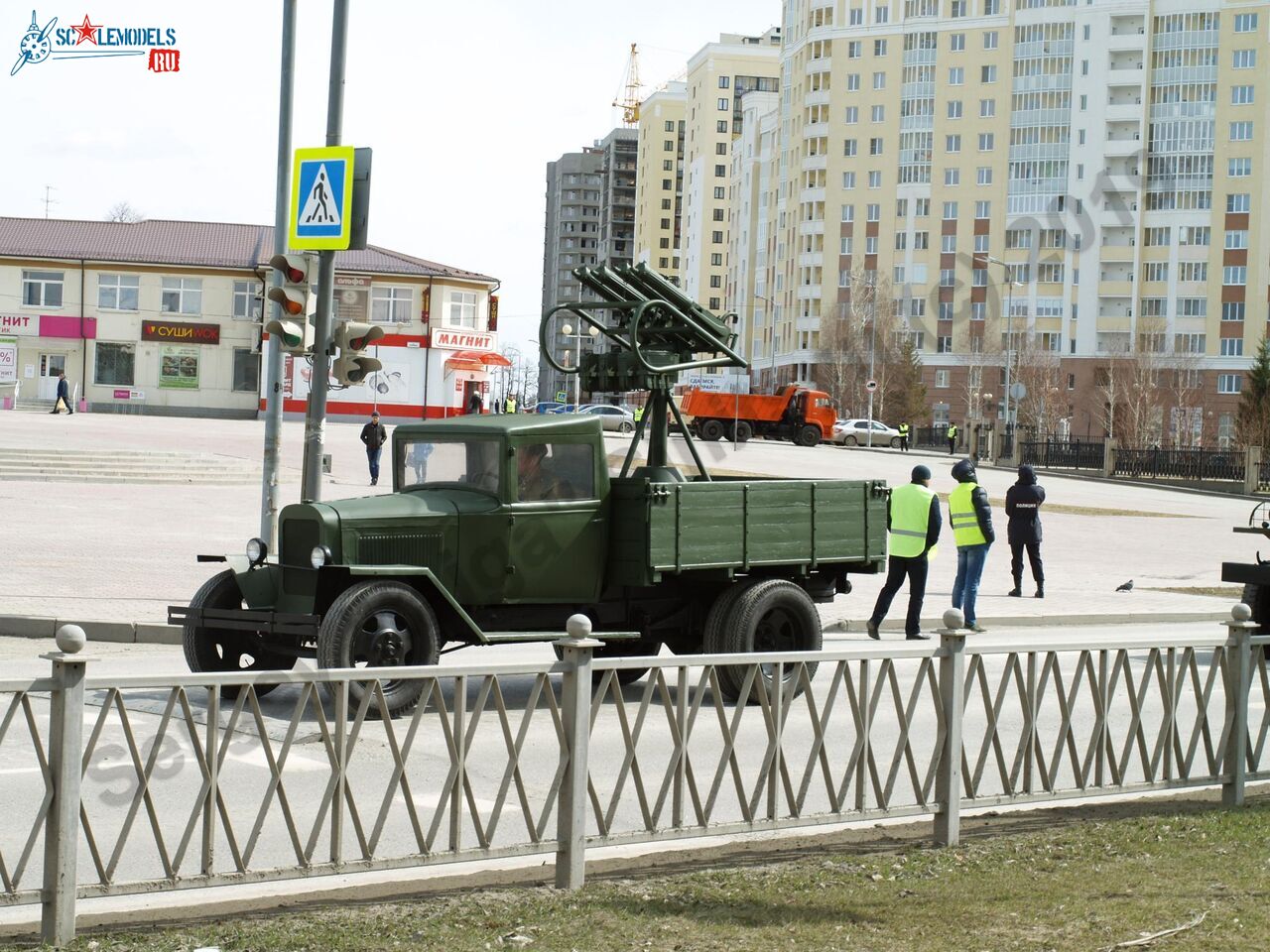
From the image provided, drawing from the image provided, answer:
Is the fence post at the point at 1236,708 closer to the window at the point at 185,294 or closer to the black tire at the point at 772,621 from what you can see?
the black tire at the point at 772,621

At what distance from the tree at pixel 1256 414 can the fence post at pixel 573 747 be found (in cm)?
5375

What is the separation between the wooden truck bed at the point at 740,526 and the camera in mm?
11297

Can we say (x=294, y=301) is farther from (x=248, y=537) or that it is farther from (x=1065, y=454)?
(x=1065, y=454)

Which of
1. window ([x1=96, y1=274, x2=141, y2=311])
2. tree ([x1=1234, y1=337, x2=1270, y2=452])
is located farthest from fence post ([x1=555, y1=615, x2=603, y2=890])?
window ([x1=96, y1=274, x2=141, y2=311])

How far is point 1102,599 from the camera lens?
20.5 m

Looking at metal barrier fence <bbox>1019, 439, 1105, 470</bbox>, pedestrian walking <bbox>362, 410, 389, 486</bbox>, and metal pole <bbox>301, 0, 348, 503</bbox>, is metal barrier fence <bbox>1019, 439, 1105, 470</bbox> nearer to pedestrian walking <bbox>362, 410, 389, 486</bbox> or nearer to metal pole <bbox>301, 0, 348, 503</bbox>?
pedestrian walking <bbox>362, 410, 389, 486</bbox>

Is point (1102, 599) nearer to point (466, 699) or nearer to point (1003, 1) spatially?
point (466, 699)

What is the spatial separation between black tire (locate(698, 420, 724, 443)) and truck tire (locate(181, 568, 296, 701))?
179ft

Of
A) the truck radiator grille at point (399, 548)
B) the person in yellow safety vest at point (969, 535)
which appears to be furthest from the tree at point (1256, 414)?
the truck radiator grille at point (399, 548)

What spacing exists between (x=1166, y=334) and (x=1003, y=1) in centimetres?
2752

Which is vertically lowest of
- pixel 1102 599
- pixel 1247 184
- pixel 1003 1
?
pixel 1102 599

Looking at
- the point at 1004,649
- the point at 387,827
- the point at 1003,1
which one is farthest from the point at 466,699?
the point at 1003,1

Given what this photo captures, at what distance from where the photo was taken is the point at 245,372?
71875 millimetres

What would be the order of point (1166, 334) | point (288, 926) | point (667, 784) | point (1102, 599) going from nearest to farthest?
point (288, 926) → point (667, 784) → point (1102, 599) → point (1166, 334)
